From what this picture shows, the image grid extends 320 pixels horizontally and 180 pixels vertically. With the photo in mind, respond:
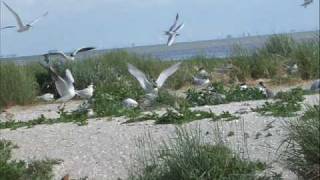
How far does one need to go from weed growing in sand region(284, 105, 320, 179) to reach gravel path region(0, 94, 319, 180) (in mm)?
376

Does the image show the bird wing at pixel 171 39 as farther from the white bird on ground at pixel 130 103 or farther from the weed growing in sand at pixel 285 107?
the weed growing in sand at pixel 285 107

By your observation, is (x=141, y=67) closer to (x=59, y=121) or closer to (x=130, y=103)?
(x=130, y=103)

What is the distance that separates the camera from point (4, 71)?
64.4ft

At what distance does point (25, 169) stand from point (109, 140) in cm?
154

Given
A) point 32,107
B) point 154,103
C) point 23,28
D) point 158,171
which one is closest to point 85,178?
point 158,171

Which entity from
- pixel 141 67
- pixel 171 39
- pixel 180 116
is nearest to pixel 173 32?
pixel 171 39

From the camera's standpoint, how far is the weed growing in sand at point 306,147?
6.00 metres

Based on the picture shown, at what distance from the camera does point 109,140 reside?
30.7 ft

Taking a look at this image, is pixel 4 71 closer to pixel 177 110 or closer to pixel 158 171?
pixel 177 110

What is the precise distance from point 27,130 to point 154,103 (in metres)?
2.60

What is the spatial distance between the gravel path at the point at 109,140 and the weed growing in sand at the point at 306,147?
376 mm

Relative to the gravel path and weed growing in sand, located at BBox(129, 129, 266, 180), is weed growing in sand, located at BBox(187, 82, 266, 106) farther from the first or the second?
weed growing in sand, located at BBox(129, 129, 266, 180)

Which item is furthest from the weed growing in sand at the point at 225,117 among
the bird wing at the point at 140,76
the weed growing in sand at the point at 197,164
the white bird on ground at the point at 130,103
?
the white bird on ground at the point at 130,103

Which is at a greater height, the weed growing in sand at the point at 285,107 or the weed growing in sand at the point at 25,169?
the weed growing in sand at the point at 285,107
